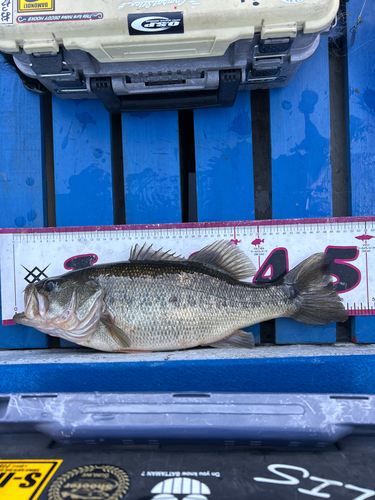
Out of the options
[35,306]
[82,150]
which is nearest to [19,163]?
[82,150]

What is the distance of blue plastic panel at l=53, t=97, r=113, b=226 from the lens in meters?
1.98

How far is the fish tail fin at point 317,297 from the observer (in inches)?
71.0

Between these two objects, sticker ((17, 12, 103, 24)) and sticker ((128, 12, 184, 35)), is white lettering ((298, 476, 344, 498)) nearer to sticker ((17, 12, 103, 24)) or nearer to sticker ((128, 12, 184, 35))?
sticker ((128, 12, 184, 35))

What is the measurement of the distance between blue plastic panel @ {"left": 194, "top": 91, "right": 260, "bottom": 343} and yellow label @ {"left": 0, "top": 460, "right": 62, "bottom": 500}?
1549 millimetres

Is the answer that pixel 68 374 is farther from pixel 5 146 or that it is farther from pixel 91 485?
pixel 5 146

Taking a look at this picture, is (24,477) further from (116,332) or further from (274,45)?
(274,45)

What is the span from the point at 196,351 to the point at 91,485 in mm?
843

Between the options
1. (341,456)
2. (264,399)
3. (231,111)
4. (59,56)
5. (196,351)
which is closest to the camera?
(341,456)

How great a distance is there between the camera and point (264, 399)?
1325 mm

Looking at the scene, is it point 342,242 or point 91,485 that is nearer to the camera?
point 91,485

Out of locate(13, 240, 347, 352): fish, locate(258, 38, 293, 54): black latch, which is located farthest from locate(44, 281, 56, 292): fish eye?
locate(258, 38, 293, 54): black latch

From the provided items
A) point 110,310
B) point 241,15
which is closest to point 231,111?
point 241,15

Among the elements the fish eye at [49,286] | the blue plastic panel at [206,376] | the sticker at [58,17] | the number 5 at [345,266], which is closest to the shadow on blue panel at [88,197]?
the fish eye at [49,286]

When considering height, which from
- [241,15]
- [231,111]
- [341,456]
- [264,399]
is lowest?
[341,456]
